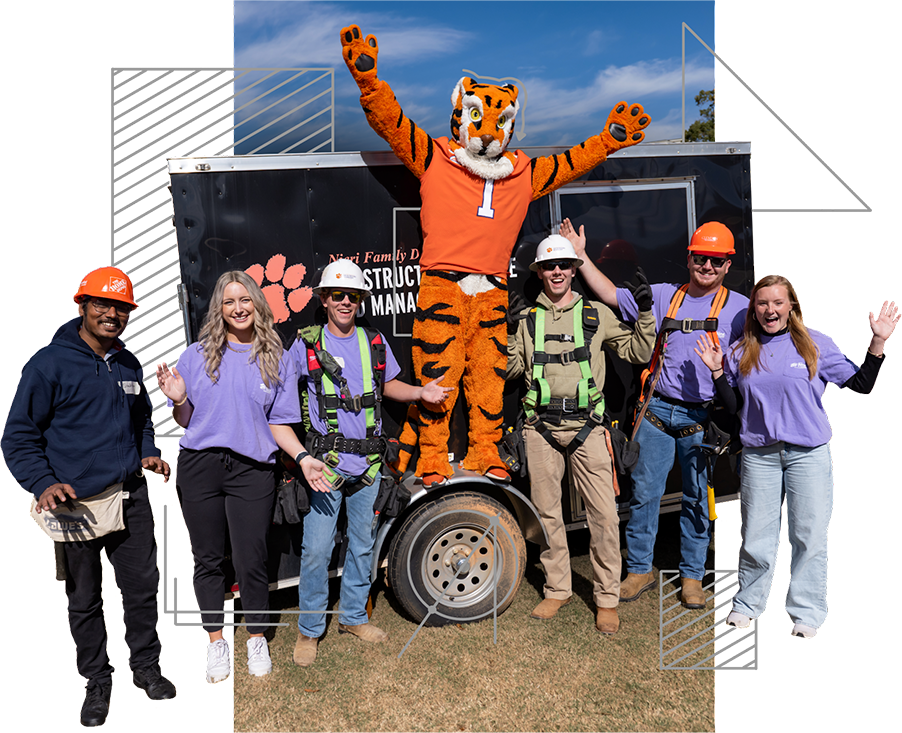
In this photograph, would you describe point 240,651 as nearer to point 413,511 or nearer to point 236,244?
point 413,511

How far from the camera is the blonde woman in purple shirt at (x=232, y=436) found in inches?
162

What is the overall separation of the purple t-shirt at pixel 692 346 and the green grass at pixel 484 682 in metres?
1.77

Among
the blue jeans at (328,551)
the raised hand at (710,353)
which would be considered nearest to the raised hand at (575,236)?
the raised hand at (710,353)

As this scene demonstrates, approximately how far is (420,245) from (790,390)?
2.75 m

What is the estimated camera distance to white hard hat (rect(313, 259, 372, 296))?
4.25 m

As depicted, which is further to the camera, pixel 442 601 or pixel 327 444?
pixel 442 601

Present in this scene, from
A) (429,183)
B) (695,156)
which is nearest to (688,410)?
(695,156)

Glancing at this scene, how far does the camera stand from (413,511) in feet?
15.8

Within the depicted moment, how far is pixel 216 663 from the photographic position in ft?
14.0

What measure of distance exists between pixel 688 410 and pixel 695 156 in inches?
80.9

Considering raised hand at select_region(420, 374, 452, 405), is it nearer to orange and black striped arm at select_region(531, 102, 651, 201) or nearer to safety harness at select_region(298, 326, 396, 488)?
safety harness at select_region(298, 326, 396, 488)

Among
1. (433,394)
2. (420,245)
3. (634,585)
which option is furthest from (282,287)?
(634,585)

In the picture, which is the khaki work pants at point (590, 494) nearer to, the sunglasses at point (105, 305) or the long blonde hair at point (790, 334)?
the long blonde hair at point (790, 334)

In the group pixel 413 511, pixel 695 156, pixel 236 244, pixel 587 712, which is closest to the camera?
pixel 587 712
